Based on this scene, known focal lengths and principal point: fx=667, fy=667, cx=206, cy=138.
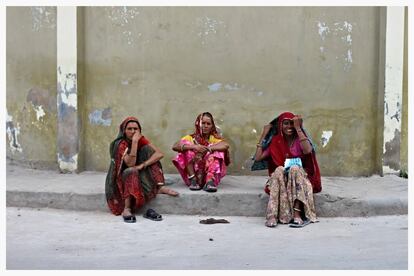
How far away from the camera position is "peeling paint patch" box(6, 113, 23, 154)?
8.07 m

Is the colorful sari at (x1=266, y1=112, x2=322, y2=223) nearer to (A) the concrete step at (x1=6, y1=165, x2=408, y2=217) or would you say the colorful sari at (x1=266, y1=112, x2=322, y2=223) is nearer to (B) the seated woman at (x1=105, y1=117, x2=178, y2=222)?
(A) the concrete step at (x1=6, y1=165, x2=408, y2=217)

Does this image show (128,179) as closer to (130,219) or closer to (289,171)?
(130,219)

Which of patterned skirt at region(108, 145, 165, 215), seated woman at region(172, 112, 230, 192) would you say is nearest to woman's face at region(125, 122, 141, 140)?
patterned skirt at region(108, 145, 165, 215)

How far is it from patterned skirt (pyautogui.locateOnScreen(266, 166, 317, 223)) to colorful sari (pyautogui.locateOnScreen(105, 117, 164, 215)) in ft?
3.63

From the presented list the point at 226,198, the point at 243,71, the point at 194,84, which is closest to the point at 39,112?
the point at 194,84

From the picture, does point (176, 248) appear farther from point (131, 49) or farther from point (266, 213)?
point (131, 49)

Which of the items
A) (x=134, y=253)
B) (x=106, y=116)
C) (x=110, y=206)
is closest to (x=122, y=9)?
(x=106, y=116)

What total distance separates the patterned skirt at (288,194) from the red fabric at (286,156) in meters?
0.19

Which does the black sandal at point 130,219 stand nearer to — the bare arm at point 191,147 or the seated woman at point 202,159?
the seated woman at point 202,159

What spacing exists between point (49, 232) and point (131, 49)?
2.63 metres

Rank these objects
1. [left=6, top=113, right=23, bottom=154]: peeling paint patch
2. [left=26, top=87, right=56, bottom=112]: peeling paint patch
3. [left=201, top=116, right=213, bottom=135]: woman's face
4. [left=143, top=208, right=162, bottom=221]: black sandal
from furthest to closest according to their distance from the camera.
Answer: [left=6, top=113, right=23, bottom=154]: peeling paint patch
[left=26, top=87, right=56, bottom=112]: peeling paint patch
[left=201, top=116, right=213, bottom=135]: woman's face
[left=143, top=208, right=162, bottom=221]: black sandal

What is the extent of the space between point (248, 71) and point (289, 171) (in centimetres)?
173

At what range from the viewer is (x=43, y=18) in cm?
772

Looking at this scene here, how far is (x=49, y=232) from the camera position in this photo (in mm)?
5828
